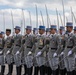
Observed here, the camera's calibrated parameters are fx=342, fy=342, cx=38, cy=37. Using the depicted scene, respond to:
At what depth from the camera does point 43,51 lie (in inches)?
508

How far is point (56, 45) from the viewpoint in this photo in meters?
12.6

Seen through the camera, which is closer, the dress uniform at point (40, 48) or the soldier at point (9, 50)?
the dress uniform at point (40, 48)

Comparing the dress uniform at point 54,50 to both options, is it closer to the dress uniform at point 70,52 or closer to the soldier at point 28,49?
the dress uniform at point 70,52

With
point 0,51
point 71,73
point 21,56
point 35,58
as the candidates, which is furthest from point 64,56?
point 0,51

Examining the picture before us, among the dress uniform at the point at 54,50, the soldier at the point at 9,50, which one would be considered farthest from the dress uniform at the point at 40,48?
the soldier at the point at 9,50

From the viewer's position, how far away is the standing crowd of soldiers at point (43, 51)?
38.7 ft

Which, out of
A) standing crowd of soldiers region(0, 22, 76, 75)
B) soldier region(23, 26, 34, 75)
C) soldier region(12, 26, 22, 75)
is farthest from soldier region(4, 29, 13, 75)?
soldier region(23, 26, 34, 75)

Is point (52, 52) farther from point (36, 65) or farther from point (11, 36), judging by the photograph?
point (11, 36)

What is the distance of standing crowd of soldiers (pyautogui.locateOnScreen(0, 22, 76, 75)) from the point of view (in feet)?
38.7

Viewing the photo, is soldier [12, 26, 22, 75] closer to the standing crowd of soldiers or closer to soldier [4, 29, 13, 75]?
the standing crowd of soldiers

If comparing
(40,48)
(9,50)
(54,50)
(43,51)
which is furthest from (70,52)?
(9,50)

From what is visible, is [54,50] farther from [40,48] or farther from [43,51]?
[40,48]

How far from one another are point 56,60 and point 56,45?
55cm

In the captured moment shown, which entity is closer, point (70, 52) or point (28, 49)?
point (70, 52)
